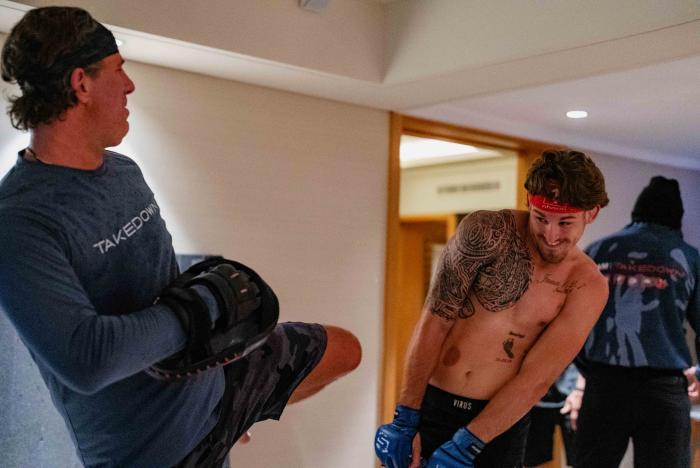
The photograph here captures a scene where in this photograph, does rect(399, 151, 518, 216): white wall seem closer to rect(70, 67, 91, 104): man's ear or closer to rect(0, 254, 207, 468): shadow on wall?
rect(0, 254, 207, 468): shadow on wall

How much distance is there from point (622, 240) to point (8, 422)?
8.48 feet

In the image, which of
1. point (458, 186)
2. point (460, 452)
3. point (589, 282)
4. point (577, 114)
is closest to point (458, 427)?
point (460, 452)

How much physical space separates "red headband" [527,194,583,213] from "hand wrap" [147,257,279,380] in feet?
→ 3.39

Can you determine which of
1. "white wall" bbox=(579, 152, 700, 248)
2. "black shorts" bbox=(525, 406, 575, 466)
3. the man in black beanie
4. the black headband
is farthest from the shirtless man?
"white wall" bbox=(579, 152, 700, 248)

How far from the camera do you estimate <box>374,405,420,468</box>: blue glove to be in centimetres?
241

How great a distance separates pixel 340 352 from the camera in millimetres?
1940

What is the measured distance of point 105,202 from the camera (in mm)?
1512

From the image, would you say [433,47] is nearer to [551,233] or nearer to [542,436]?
[551,233]

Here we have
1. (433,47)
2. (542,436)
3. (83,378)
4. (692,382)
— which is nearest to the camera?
(83,378)

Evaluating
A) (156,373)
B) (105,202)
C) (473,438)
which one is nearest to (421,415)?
(473,438)

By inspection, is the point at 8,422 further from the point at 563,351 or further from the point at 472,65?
the point at 472,65

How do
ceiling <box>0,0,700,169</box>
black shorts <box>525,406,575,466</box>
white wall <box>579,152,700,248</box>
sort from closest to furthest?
ceiling <box>0,0,700,169</box>, black shorts <box>525,406,575,466</box>, white wall <box>579,152,700,248</box>

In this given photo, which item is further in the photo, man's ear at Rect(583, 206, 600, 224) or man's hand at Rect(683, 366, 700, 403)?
man's hand at Rect(683, 366, 700, 403)

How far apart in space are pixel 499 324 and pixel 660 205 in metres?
1.45
